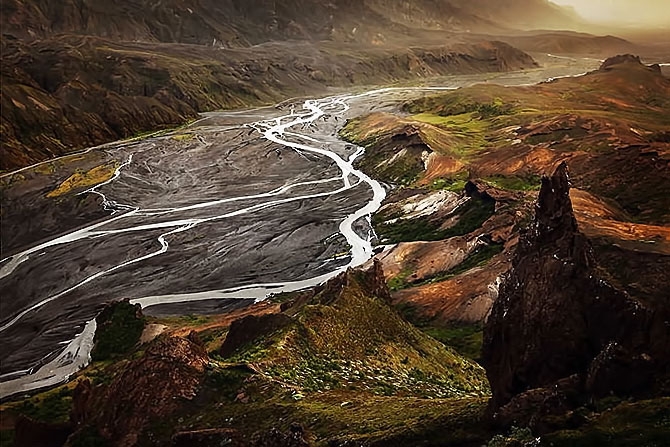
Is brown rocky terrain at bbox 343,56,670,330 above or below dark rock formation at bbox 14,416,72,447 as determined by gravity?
above

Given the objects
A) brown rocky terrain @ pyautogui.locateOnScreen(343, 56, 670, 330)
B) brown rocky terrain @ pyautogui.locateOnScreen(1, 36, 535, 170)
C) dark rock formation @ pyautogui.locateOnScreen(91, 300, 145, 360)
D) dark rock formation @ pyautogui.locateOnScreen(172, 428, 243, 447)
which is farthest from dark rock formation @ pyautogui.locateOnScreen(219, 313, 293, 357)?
brown rocky terrain @ pyautogui.locateOnScreen(1, 36, 535, 170)

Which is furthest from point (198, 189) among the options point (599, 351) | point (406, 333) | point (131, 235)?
point (599, 351)

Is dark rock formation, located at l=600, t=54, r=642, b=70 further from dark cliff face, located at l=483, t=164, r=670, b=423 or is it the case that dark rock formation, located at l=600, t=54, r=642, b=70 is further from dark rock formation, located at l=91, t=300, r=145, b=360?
dark cliff face, located at l=483, t=164, r=670, b=423

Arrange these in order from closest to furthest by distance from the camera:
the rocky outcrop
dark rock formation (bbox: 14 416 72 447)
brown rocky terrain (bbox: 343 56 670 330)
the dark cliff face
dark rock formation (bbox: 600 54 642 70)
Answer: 1. the dark cliff face
2. the rocky outcrop
3. dark rock formation (bbox: 14 416 72 447)
4. brown rocky terrain (bbox: 343 56 670 330)
5. dark rock formation (bbox: 600 54 642 70)

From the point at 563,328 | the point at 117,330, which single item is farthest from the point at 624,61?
the point at 563,328

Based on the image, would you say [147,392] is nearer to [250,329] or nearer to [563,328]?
[250,329]

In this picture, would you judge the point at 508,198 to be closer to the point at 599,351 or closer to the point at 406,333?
the point at 406,333
